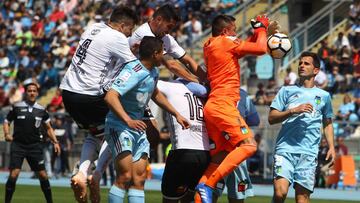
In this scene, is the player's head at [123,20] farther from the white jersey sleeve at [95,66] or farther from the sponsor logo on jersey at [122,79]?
the sponsor logo on jersey at [122,79]

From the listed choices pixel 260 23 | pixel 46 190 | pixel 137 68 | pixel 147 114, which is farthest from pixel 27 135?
pixel 137 68

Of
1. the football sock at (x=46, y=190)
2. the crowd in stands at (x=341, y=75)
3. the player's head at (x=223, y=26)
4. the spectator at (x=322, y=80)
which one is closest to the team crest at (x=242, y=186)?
the player's head at (x=223, y=26)

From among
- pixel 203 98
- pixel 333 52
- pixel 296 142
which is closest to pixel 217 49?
pixel 203 98

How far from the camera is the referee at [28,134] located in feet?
62.1

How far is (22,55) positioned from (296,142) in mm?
26817

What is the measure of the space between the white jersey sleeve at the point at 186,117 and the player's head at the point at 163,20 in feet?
2.55

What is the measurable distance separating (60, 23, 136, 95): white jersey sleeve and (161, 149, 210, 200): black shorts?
1.21 m

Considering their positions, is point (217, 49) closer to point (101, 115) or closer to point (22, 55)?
point (101, 115)

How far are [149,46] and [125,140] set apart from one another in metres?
1.11

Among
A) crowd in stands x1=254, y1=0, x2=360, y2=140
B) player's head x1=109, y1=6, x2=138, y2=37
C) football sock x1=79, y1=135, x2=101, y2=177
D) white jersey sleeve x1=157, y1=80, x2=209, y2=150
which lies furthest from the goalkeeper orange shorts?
crowd in stands x1=254, y1=0, x2=360, y2=140

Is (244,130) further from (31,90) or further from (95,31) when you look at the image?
(31,90)

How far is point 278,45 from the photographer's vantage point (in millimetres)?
14281

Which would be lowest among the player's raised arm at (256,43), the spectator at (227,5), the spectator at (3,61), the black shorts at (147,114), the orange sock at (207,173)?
the orange sock at (207,173)

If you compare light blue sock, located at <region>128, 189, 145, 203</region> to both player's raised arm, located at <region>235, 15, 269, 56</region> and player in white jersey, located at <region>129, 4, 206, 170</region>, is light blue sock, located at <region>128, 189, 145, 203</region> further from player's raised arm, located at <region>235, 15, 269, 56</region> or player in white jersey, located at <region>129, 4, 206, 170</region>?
player's raised arm, located at <region>235, 15, 269, 56</region>
